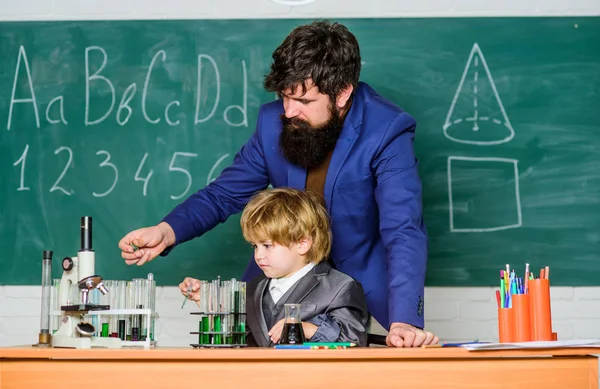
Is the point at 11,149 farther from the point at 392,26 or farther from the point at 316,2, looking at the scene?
the point at 392,26

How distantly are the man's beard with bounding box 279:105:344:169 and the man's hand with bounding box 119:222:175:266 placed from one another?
452 mm

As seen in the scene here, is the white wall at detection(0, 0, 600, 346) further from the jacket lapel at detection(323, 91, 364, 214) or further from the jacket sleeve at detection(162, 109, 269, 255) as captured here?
the jacket lapel at detection(323, 91, 364, 214)

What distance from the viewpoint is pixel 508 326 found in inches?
72.1

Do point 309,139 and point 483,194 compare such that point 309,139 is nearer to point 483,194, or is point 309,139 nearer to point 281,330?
point 281,330

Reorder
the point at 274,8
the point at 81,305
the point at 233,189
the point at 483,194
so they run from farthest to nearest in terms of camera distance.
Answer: the point at 274,8, the point at 483,194, the point at 233,189, the point at 81,305

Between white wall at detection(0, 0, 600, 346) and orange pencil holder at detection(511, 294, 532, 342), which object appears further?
white wall at detection(0, 0, 600, 346)

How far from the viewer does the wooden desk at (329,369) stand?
1.56m

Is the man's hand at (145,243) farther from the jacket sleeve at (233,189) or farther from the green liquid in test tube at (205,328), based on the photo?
the green liquid in test tube at (205,328)

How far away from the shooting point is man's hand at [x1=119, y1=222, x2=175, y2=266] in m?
2.19

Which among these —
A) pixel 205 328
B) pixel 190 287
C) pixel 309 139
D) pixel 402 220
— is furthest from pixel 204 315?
pixel 309 139

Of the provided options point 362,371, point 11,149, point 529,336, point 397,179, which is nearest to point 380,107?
point 397,179

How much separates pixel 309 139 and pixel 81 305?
3.09 feet

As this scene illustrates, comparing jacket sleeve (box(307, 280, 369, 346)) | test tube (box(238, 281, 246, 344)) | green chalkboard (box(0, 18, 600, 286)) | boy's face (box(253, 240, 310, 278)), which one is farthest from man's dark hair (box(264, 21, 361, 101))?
green chalkboard (box(0, 18, 600, 286))

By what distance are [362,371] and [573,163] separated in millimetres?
2150
